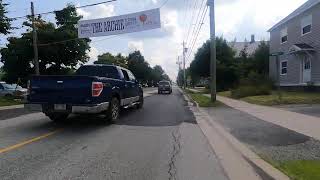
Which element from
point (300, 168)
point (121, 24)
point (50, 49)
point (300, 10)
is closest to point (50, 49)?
point (50, 49)

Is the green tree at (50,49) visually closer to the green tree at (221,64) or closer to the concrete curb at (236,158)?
the green tree at (221,64)

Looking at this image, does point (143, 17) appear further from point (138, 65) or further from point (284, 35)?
point (138, 65)

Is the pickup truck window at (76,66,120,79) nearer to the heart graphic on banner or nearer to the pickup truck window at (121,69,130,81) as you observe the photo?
the pickup truck window at (121,69,130,81)

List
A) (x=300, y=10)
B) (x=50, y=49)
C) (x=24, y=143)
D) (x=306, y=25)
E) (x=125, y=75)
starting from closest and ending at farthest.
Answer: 1. (x=24, y=143)
2. (x=125, y=75)
3. (x=306, y=25)
4. (x=300, y=10)
5. (x=50, y=49)

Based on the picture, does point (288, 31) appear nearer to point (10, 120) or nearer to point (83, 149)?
point (10, 120)

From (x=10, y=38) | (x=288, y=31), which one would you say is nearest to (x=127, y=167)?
(x=288, y=31)

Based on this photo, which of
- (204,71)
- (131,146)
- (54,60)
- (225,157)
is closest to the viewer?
(225,157)

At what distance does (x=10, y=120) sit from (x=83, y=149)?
7140mm

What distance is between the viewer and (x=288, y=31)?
37562 mm

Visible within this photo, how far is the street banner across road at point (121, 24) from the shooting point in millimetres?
28038

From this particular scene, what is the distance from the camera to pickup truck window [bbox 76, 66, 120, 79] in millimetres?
17359

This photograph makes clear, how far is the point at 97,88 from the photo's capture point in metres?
13.8

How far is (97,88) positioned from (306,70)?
78.1ft

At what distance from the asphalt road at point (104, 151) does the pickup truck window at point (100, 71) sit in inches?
85.7
